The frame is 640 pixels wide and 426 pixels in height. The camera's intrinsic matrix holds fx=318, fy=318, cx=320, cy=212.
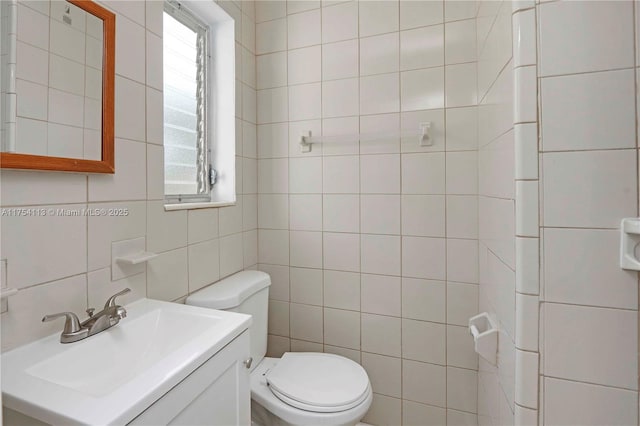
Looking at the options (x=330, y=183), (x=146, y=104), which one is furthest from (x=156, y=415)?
(x=330, y=183)

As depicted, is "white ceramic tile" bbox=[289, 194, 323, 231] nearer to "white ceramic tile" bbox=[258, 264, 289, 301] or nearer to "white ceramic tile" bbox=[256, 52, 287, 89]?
"white ceramic tile" bbox=[258, 264, 289, 301]

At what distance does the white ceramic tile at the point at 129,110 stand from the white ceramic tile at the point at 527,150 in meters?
1.20

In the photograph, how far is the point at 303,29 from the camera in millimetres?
1738

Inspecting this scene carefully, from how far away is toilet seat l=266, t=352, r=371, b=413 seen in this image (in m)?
1.21

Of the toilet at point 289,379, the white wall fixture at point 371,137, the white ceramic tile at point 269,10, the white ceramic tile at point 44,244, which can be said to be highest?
the white ceramic tile at point 269,10

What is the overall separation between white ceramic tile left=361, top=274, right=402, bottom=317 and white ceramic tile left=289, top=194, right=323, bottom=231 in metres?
0.39

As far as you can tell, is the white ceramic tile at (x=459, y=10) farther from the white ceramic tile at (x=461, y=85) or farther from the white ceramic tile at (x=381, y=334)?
the white ceramic tile at (x=381, y=334)

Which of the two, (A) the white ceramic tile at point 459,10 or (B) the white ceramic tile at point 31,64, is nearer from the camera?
(B) the white ceramic tile at point 31,64

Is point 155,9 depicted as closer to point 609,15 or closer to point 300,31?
point 300,31

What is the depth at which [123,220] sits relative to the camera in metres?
1.08

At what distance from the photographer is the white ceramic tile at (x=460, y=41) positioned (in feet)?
4.71

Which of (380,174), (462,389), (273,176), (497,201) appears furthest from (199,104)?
(462,389)

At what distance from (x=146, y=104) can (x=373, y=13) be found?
3.84ft

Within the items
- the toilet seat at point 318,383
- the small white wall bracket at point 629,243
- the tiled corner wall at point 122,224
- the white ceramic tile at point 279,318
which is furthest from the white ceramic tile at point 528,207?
the white ceramic tile at point 279,318
